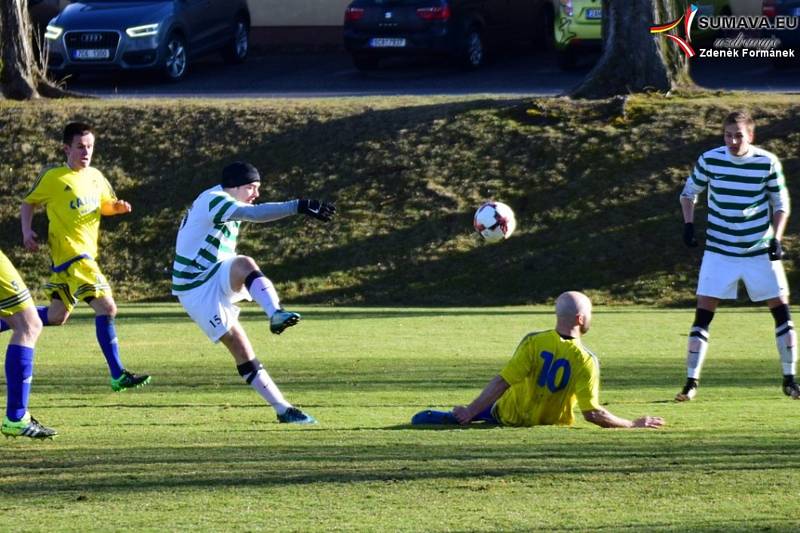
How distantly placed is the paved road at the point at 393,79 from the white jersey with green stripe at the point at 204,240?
17800 mm

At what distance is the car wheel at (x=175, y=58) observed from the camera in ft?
96.1

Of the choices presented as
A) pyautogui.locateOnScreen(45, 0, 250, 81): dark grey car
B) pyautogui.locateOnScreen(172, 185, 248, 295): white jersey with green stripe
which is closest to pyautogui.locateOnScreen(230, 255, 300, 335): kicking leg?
pyautogui.locateOnScreen(172, 185, 248, 295): white jersey with green stripe

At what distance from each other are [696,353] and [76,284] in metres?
4.66

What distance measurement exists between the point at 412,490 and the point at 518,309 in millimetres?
11933

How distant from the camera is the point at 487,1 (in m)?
30.8

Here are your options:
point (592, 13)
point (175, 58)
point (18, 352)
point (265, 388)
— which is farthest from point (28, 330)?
point (175, 58)

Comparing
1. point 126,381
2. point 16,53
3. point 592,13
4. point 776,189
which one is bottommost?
point 16,53

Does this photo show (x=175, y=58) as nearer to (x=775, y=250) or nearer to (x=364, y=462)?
(x=775, y=250)

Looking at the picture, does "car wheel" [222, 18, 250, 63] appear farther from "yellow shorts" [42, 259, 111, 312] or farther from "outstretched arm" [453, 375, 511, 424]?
"outstretched arm" [453, 375, 511, 424]

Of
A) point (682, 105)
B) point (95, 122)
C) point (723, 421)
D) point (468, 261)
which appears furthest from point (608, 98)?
point (723, 421)

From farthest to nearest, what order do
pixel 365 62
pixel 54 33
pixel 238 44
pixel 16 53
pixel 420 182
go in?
pixel 238 44, pixel 365 62, pixel 54 33, pixel 16 53, pixel 420 182

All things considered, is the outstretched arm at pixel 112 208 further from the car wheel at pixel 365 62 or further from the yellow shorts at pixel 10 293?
the car wheel at pixel 365 62

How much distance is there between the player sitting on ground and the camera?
9328mm

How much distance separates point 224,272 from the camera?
30.9ft
